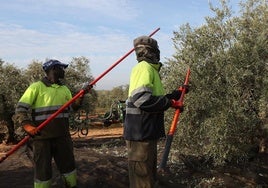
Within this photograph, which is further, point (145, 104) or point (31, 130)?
point (31, 130)

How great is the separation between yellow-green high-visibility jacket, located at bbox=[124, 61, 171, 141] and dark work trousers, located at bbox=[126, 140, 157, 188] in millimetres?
90

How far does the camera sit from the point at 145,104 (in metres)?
4.48

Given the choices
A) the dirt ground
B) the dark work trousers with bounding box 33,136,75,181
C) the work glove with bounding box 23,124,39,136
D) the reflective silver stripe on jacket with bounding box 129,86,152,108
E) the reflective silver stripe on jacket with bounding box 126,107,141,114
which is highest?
the reflective silver stripe on jacket with bounding box 129,86,152,108

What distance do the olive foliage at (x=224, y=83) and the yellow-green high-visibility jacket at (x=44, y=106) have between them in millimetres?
4322

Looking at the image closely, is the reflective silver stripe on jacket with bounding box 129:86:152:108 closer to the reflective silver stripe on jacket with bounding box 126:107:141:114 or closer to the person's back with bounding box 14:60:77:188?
the reflective silver stripe on jacket with bounding box 126:107:141:114

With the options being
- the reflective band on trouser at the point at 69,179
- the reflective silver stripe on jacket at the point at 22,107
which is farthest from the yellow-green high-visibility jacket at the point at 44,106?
the reflective band on trouser at the point at 69,179

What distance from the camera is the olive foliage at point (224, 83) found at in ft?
31.3

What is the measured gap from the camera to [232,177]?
10.1 meters

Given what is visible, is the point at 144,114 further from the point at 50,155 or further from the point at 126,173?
the point at 126,173

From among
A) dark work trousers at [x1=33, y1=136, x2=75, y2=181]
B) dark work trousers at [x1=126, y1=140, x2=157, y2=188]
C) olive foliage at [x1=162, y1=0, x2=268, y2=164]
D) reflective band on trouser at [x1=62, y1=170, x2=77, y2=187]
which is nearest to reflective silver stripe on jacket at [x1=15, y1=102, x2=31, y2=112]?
dark work trousers at [x1=33, y1=136, x2=75, y2=181]

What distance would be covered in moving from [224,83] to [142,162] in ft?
19.3

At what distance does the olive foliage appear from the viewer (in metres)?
9.53

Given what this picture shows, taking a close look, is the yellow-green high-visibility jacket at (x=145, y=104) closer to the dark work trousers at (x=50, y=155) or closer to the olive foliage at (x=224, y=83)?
the dark work trousers at (x=50, y=155)

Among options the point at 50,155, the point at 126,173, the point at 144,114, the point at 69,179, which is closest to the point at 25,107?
the point at 50,155
